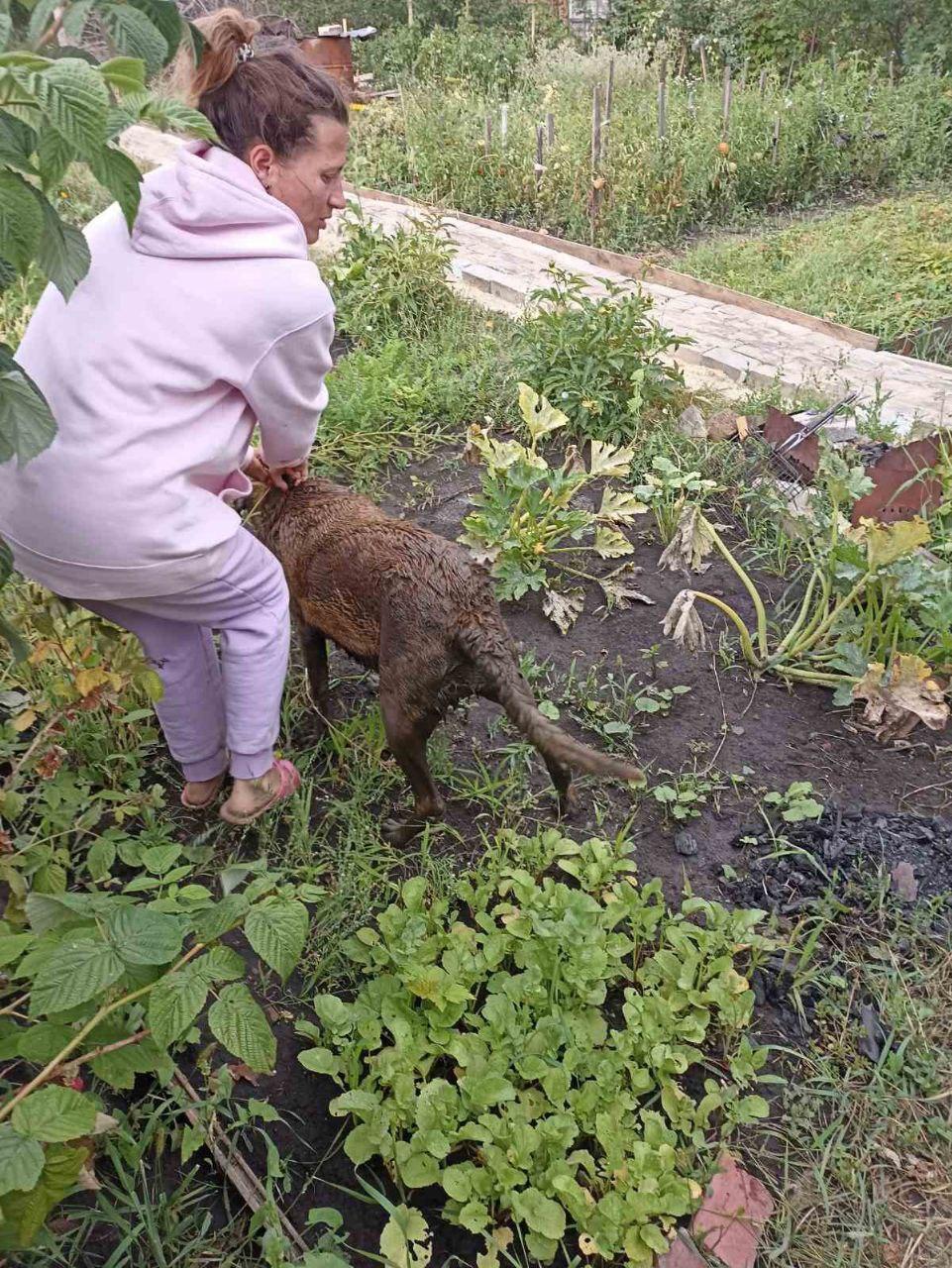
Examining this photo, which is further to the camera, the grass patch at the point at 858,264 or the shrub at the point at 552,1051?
the grass patch at the point at 858,264

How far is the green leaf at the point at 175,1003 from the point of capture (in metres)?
1.43

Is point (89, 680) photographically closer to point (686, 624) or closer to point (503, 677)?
point (503, 677)

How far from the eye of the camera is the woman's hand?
2.71 m

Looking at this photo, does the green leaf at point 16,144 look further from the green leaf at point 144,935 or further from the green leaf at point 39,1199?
the green leaf at point 39,1199

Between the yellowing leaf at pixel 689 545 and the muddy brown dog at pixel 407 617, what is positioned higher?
the muddy brown dog at pixel 407 617

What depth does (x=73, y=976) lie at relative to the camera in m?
1.38

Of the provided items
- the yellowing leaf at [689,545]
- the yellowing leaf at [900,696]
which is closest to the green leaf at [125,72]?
the yellowing leaf at [900,696]

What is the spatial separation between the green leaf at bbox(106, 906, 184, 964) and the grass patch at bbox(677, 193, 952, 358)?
5.93 m

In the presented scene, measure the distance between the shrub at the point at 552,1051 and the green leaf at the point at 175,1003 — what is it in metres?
0.63

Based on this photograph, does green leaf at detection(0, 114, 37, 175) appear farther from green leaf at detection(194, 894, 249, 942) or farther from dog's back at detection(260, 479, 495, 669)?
dog's back at detection(260, 479, 495, 669)

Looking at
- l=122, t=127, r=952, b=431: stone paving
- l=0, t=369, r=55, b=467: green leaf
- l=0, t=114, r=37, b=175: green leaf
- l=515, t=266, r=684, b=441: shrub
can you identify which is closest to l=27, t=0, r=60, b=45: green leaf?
l=0, t=114, r=37, b=175: green leaf

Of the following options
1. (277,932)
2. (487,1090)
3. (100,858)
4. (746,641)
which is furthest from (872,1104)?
(100,858)

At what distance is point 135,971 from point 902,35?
45.4 feet

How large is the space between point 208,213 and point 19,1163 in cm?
176
